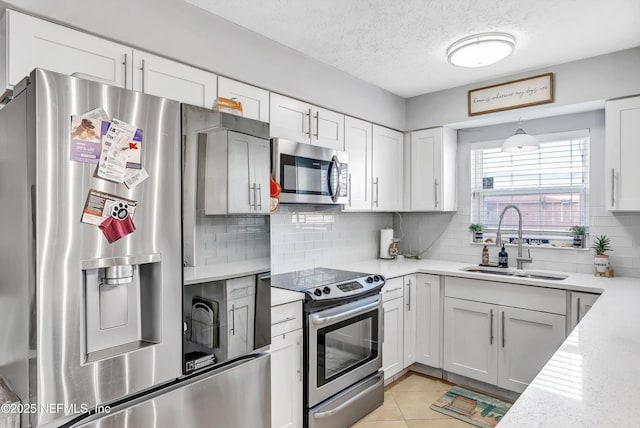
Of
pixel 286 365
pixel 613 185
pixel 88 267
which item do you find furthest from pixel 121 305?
pixel 613 185

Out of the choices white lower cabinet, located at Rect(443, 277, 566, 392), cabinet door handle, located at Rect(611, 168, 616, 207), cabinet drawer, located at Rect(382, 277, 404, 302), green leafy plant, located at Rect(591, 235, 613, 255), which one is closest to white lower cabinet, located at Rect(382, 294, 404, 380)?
cabinet drawer, located at Rect(382, 277, 404, 302)

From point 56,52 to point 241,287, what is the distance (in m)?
1.28

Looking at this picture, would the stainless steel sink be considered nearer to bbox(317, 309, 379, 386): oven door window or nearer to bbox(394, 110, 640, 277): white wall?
bbox(394, 110, 640, 277): white wall

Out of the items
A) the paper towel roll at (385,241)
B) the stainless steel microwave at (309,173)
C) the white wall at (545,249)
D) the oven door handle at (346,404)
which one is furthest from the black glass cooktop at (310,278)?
the white wall at (545,249)

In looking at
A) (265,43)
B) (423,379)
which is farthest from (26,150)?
(423,379)

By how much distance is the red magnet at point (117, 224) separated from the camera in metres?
1.25

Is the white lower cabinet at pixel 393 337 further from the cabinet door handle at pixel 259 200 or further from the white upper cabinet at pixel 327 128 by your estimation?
the cabinet door handle at pixel 259 200

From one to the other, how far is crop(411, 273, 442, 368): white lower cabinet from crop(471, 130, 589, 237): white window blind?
89 cm

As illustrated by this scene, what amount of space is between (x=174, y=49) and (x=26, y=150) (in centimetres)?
110

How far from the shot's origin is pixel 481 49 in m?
2.51

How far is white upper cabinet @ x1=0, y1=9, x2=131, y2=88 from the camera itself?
5.01 feet

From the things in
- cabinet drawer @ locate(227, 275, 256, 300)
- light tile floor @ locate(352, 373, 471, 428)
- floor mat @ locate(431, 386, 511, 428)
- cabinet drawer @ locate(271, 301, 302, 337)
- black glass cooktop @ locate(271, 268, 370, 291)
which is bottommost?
light tile floor @ locate(352, 373, 471, 428)

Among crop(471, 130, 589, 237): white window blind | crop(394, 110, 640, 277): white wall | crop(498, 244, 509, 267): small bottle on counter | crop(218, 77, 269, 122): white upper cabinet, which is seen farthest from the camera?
crop(498, 244, 509, 267): small bottle on counter

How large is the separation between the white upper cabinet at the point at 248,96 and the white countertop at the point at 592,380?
2.01 meters
